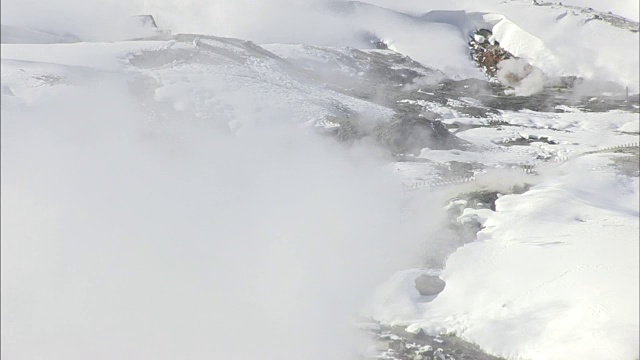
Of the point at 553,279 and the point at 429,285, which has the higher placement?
the point at 553,279

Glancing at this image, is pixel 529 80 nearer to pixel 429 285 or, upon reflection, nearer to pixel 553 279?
pixel 429 285

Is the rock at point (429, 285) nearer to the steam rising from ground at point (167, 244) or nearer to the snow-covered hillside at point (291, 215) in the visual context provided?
the snow-covered hillside at point (291, 215)

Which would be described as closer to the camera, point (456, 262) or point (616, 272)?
point (616, 272)

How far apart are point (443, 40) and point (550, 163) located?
45.3 ft

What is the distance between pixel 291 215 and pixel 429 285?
1868 millimetres

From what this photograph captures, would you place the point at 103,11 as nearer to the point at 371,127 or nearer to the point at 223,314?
the point at 223,314

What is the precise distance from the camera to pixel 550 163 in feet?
25.8

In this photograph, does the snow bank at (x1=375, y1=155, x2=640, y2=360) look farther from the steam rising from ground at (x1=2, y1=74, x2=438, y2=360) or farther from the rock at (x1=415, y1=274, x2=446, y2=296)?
the steam rising from ground at (x1=2, y1=74, x2=438, y2=360)

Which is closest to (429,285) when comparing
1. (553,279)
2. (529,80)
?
(553,279)

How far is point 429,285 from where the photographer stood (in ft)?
22.5

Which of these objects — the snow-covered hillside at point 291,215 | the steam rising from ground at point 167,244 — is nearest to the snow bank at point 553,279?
the snow-covered hillside at point 291,215

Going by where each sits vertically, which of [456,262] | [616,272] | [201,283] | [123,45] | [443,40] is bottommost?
[443,40]

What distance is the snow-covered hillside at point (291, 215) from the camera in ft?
13.0

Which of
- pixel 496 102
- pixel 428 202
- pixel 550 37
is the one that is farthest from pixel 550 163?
pixel 496 102
